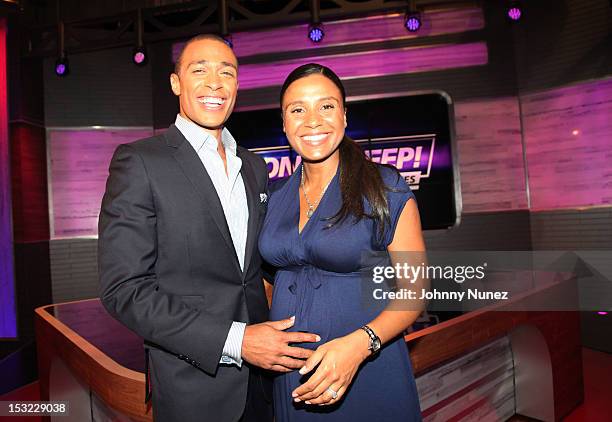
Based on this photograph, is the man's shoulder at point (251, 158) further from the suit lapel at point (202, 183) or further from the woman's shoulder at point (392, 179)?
the woman's shoulder at point (392, 179)

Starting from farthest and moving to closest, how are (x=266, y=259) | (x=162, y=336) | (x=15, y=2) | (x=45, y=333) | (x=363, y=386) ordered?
(x=15, y=2)
(x=45, y=333)
(x=266, y=259)
(x=363, y=386)
(x=162, y=336)

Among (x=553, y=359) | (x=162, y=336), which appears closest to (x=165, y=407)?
(x=162, y=336)

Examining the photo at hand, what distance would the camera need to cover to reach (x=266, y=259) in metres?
1.70

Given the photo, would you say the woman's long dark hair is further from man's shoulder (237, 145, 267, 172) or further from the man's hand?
the man's hand

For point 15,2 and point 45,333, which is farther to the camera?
point 15,2

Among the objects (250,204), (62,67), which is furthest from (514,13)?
(62,67)

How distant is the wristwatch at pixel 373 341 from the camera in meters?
1.41

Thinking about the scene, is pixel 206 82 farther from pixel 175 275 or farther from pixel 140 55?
pixel 140 55

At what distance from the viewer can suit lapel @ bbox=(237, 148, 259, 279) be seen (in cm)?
158

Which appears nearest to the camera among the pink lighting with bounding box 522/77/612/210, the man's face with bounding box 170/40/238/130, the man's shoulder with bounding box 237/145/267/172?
the man's face with bounding box 170/40/238/130

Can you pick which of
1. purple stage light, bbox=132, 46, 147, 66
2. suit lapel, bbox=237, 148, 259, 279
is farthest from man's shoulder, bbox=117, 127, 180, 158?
purple stage light, bbox=132, 46, 147, 66

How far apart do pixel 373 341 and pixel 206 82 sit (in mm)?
1106

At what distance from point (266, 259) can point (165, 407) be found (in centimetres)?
61

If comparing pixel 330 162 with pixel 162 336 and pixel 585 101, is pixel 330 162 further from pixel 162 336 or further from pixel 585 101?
pixel 585 101
